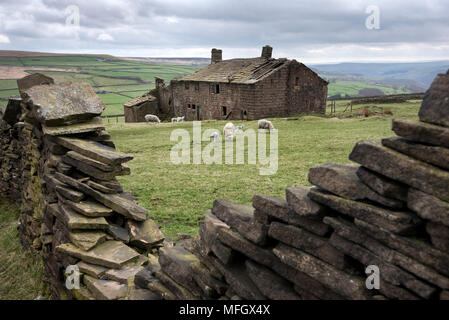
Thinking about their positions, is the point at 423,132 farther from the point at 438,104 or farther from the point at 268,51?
the point at 268,51

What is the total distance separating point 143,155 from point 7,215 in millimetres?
8870

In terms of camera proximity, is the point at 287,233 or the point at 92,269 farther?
the point at 92,269

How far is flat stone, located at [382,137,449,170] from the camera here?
340 centimetres

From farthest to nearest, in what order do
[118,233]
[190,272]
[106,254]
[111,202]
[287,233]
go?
[111,202]
[118,233]
[106,254]
[190,272]
[287,233]

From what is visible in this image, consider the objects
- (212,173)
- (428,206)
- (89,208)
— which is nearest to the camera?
(428,206)

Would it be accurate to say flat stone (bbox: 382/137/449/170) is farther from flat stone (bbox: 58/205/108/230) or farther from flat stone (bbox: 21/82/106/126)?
flat stone (bbox: 21/82/106/126)

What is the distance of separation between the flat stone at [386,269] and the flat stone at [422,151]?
1.18 meters

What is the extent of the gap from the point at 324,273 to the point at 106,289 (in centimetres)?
449

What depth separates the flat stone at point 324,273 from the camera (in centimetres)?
376

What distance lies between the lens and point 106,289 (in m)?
6.56

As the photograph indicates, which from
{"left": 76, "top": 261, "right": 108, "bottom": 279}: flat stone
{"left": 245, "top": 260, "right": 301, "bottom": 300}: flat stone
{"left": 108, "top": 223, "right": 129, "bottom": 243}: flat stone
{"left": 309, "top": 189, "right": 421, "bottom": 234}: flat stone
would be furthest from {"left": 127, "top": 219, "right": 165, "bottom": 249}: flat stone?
{"left": 309, "top": 189, "right": 421, "bottom": 234}: flat stone

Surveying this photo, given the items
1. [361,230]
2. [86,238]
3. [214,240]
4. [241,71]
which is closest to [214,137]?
[86,238]

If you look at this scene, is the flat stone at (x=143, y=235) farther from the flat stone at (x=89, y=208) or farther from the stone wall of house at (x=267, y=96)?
the stone wall of house at (x=267, y=96)

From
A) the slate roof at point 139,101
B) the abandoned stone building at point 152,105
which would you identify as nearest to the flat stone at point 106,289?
the abandoned stone building at point 152,105
